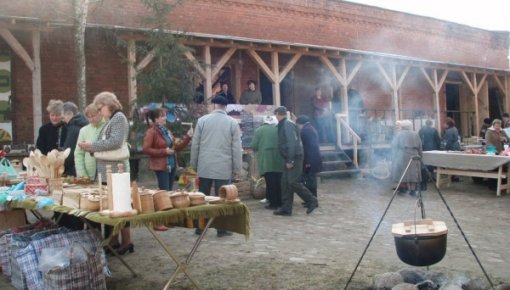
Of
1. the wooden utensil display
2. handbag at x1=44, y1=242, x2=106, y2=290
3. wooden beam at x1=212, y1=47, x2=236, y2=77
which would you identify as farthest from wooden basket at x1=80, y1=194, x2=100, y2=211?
wooden beam at x1=212, y1=47, x2=236, y2=77

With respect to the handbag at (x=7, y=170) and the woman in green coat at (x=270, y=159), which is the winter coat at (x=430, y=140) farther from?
the handbag at (x=7, y=170)

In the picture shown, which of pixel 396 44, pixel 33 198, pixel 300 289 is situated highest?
pixel 396 44

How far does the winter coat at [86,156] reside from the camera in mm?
5215

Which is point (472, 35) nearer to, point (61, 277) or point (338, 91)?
point (338, 91)

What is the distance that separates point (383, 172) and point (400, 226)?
8.76 meters

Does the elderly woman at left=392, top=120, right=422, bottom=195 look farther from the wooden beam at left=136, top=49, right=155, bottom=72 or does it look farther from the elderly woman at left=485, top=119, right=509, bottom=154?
the wooden beam at left=136, top=49, right=155, bottom=72

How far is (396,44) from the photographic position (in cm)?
1994

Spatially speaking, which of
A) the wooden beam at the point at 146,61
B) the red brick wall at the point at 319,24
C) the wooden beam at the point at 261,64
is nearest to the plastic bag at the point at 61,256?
the wooden beam at the point at 146,61

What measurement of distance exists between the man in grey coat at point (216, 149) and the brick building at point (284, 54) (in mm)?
5052

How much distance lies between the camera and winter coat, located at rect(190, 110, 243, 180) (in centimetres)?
614

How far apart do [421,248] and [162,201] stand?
6.70 ft

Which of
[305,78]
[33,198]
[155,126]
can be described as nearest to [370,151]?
[305,78]

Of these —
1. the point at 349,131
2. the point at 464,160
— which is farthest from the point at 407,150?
the point at 349,131

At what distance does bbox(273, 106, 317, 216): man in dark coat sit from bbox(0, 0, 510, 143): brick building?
12.9 ft
